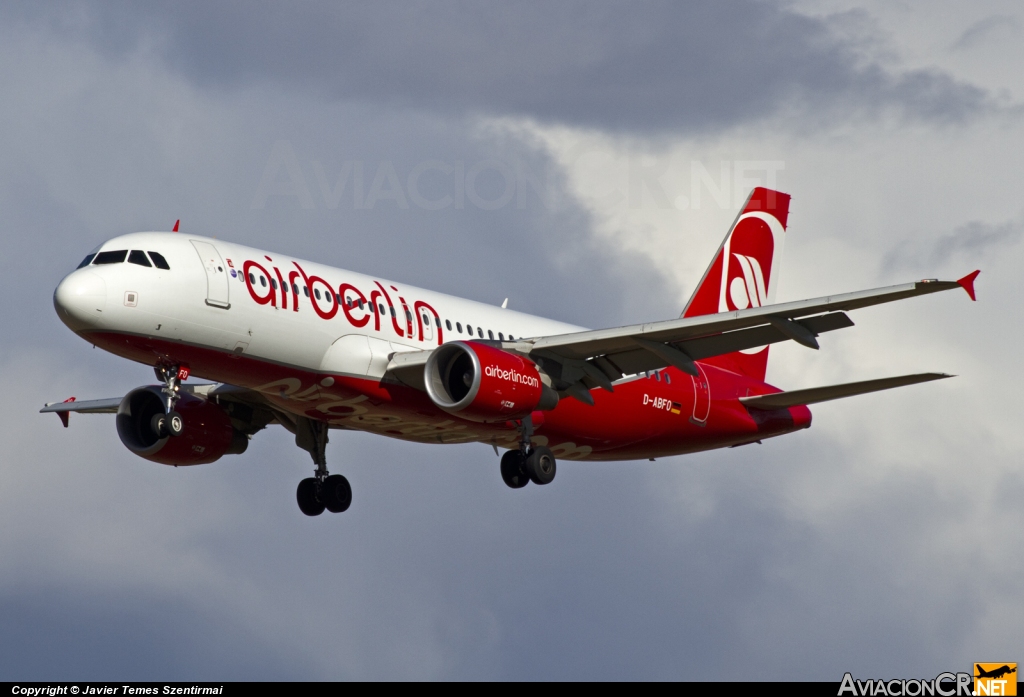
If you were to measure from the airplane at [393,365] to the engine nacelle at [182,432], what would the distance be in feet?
0.15

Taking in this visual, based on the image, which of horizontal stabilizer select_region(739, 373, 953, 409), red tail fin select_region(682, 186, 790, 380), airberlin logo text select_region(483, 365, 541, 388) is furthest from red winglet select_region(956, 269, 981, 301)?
red tail fin select_region(682, 186, 790, 380)

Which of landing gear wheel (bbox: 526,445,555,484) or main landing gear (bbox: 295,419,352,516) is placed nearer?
landing gear wheel (bbox: 526,445,555,484)

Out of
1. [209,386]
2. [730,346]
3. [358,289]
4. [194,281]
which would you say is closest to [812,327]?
[730,346]

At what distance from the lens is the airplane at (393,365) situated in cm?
3512

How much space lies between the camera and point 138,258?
35.2 m

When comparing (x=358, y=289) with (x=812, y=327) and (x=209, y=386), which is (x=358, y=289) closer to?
(x=209, y=386)

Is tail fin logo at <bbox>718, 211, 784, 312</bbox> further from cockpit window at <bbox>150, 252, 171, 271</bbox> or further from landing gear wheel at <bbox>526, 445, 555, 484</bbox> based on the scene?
cockpit window at <bbox>150, 252, 171, 271</bbox>

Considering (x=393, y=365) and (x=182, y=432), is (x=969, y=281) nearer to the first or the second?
(x=393, y=365)

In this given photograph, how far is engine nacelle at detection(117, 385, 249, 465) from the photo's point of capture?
4153cm

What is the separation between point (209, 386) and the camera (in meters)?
43.0

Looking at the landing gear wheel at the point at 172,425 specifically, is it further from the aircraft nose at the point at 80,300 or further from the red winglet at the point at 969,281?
the red winglet at the point at 969,281

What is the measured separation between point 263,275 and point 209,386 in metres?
7.45

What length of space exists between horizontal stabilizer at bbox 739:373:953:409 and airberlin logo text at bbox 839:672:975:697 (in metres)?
7.57

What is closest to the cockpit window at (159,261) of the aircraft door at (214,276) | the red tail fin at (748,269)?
the aircraft door at (214,276)
